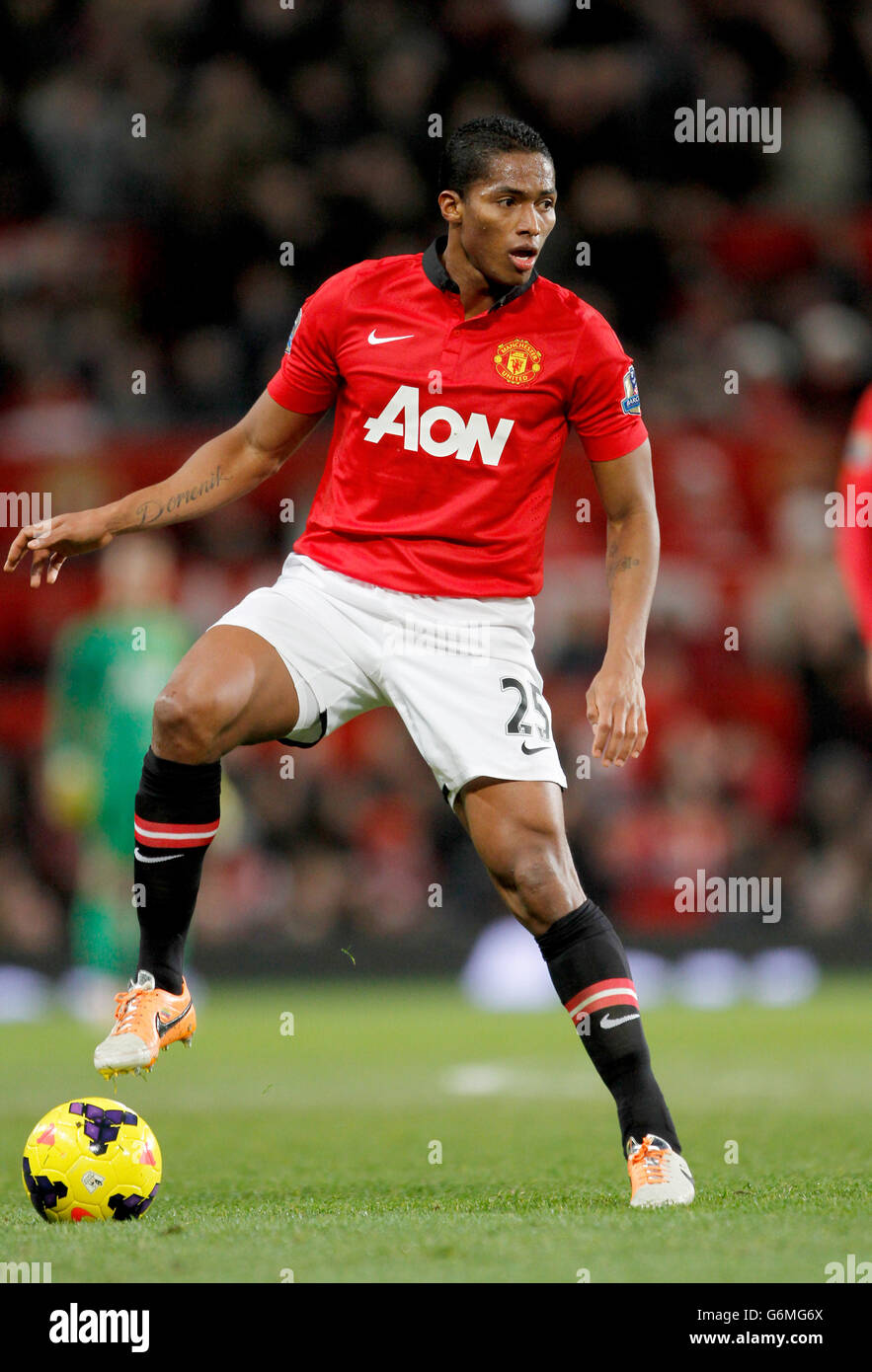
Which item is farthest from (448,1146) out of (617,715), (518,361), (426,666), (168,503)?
(518,361)

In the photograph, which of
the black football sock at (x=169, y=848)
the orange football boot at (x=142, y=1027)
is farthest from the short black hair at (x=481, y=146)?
the orange football boot at (x=142, y=1027)

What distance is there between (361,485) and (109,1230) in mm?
1842

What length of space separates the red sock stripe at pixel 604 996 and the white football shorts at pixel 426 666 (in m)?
0.49

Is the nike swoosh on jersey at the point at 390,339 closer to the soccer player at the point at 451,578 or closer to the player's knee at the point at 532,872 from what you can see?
the soccer player at the point at 451,578

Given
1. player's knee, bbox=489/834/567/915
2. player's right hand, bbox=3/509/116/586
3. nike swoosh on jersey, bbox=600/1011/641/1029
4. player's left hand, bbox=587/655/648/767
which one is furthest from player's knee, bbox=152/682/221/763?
nike swoosh on jersey, bbox=600/1011/641/1029

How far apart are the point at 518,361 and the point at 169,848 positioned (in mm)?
1429

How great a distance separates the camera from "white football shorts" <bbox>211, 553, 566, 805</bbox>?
426cm

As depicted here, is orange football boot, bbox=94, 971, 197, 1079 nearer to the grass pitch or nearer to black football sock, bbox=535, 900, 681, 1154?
the grass pitch

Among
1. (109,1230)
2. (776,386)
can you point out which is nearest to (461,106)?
(776,386)

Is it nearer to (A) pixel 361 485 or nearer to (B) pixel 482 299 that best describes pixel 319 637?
(A) pixel 361 485

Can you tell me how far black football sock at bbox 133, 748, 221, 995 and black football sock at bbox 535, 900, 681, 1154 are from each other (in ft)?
2.86

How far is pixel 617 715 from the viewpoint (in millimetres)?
4105

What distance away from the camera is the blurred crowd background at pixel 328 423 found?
1073cm

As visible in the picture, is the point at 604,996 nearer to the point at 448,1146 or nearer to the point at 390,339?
the point at 448,1146
